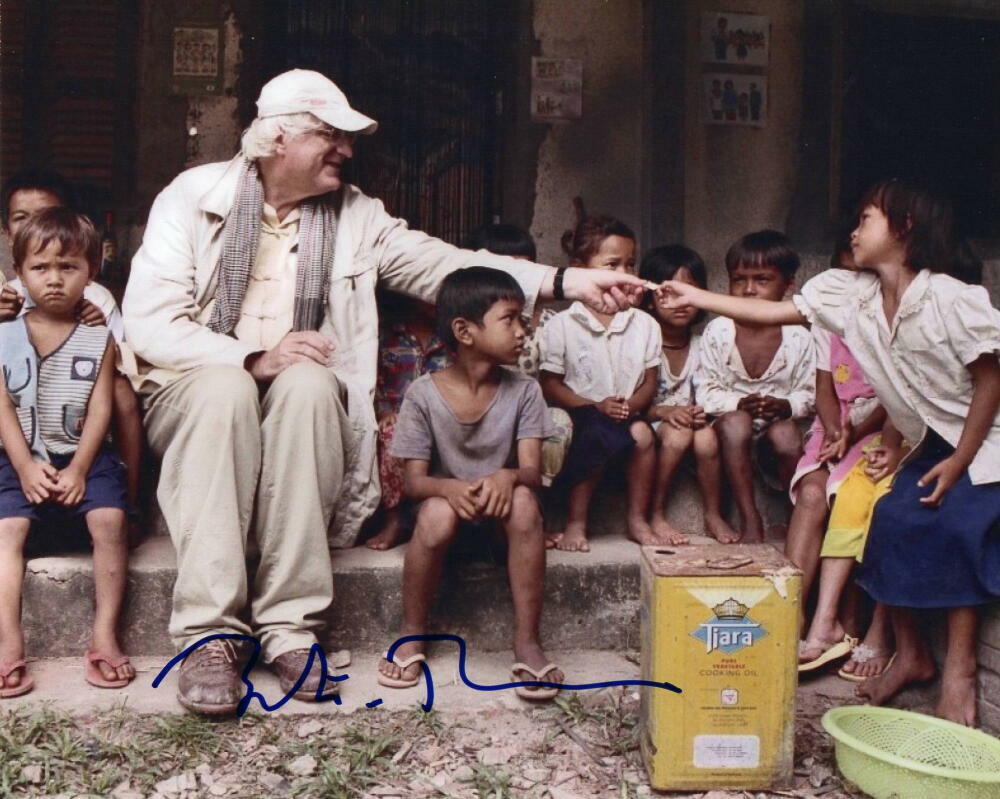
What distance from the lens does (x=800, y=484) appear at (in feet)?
12.0

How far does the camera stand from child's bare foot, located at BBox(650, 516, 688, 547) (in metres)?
3.81

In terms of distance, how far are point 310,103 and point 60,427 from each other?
4.07 ft

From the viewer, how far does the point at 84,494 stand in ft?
11.1

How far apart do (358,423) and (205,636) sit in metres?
0.82

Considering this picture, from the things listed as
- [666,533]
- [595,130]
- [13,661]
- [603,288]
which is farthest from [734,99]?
[13,661]

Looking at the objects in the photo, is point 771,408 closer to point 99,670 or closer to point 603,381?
point 603,381

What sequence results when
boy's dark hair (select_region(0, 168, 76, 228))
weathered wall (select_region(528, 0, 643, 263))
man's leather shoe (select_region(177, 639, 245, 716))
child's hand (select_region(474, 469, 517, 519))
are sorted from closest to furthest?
man's leather shoe (select_region(177, 639, 245, 716))
child's hand (select_region(474, 469, 517, 519))
boy's dark hair (select_region(0, 168, 76, 228))
weathered wall (select_region(528, 0, 643, 263))

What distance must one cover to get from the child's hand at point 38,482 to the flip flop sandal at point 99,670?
47cm

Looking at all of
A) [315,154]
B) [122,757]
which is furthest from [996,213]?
[122,757]

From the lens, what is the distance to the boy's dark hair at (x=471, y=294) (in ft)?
11.4

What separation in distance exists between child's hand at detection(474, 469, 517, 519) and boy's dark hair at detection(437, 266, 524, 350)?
0.51 m

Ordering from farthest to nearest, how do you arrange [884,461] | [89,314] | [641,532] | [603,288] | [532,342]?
[532,342], [641,532], [603,288], [89,314], [884,461]
